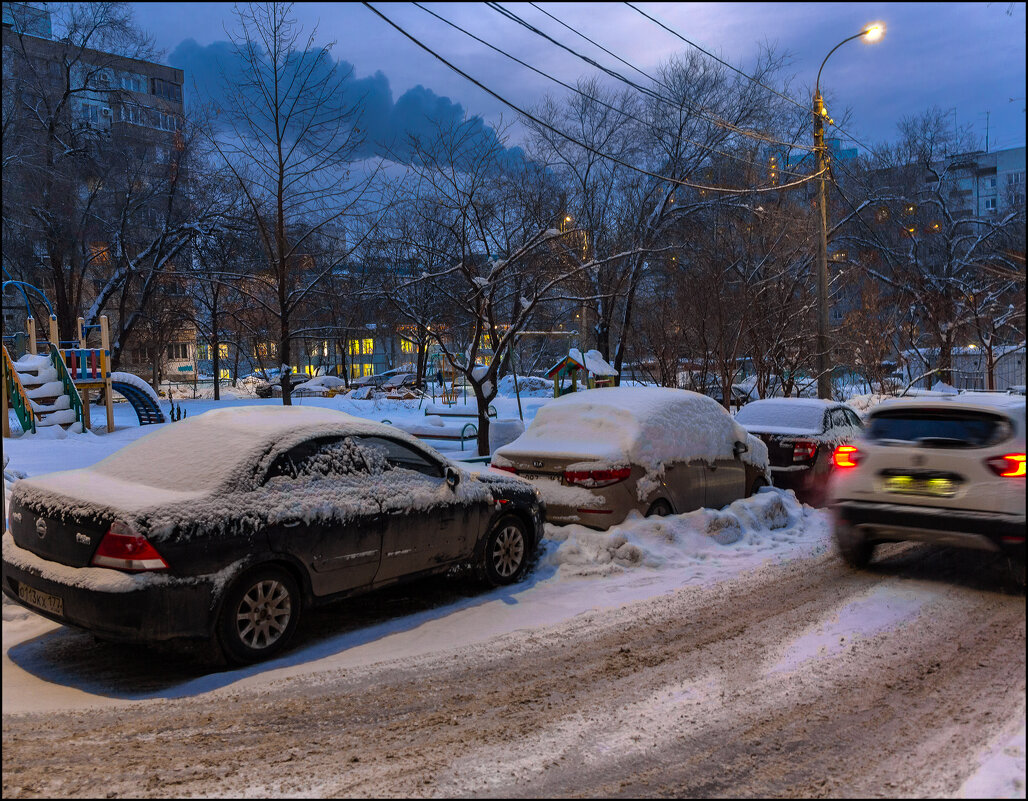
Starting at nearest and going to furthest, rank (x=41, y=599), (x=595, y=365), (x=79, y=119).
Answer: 1. (x=41, y=599)
2. (x=595, y=365)
3. (x=79, y=119)

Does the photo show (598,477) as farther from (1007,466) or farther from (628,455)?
(1007,466)

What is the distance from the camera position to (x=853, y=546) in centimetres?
679

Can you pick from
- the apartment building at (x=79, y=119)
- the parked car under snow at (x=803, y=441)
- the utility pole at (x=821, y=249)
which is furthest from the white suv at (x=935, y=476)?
the apartment building at (x=79, y=119)

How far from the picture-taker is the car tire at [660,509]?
817 centimetres

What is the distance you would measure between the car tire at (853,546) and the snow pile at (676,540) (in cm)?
107

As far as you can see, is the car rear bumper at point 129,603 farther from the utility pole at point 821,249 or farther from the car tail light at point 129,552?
the utility pole at point 821,249

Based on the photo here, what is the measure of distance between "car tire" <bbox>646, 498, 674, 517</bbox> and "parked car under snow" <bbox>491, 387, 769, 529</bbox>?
0.01 meters

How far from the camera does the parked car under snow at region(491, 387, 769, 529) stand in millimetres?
7836

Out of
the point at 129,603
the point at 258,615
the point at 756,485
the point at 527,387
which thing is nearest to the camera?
the point at 129,603

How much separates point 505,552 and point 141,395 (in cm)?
1696

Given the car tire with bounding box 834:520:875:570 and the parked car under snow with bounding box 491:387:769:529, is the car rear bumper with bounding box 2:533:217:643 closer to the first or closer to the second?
the parked car under snow with bounding box 491:387:769:529

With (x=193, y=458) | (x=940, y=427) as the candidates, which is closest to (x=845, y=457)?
(x=940, y=427)

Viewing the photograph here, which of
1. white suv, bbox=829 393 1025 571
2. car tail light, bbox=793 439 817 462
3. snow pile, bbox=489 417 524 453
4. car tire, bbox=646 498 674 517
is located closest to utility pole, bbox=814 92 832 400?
car tail light, bbox=793 439 817 462

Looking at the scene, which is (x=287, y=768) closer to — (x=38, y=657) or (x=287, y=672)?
(x=287, y=672)
